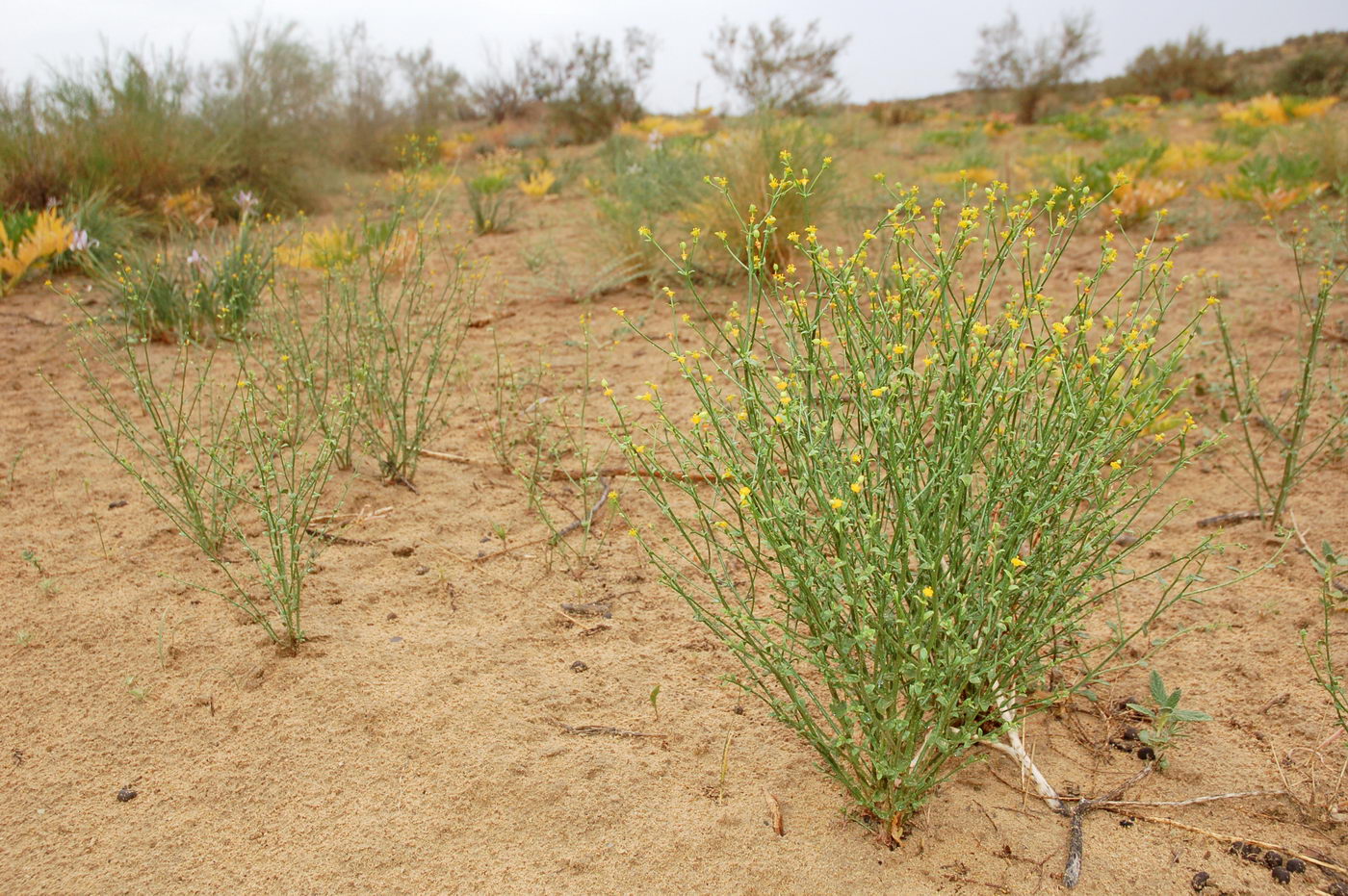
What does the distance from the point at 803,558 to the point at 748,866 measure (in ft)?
1.81

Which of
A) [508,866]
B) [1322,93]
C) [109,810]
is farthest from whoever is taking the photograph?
[1322,93]

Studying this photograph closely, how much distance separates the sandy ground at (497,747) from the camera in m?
1.66

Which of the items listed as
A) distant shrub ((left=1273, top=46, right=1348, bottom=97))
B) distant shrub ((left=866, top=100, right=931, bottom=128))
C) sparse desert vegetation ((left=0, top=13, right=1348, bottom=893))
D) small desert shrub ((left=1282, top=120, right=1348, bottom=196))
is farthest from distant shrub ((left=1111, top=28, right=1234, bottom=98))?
sparse desert vegetation ((left=0, top=13, right=1348, bottom=893))

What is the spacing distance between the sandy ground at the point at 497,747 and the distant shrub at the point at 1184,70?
1993cm

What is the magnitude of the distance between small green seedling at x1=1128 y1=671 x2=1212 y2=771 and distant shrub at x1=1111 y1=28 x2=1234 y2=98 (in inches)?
791

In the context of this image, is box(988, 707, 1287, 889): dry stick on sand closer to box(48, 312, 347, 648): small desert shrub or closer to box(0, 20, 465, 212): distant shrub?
box(48, 312, 347, 648): small desert shrub

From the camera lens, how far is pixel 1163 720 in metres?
1.88

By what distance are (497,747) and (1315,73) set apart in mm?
18838

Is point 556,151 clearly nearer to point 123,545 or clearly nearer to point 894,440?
point 123,545

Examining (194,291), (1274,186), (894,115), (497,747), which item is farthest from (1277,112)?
(497,747)

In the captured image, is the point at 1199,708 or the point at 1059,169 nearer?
the point at 1199,708

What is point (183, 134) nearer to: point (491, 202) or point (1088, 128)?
point (491, 202)

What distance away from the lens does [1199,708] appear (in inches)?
79.4

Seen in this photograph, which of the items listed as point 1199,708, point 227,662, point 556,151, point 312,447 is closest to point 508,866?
point 227,662
